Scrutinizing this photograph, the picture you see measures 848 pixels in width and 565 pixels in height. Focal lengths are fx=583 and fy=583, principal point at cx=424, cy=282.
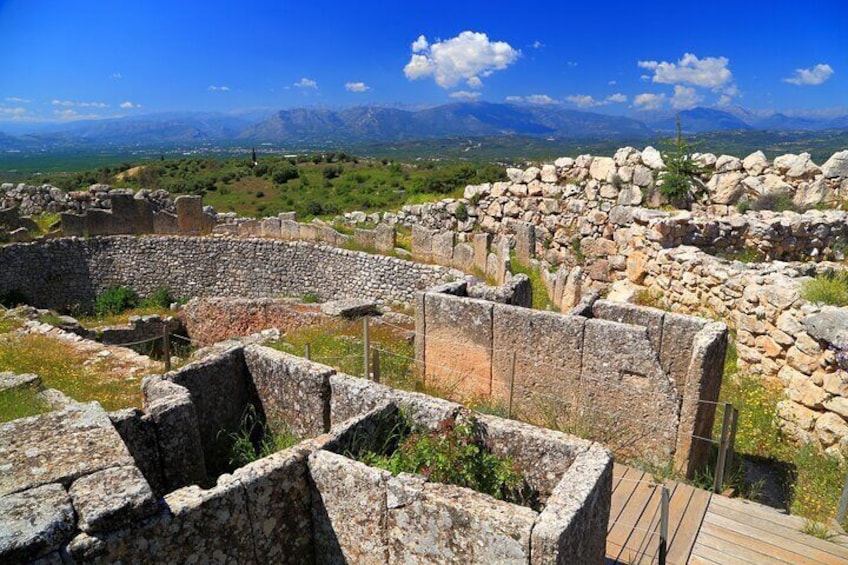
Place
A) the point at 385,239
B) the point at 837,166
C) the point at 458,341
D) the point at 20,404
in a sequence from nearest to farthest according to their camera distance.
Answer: the point at 20,404, the point at 458,341, the point at 837,166, the point at 385,239

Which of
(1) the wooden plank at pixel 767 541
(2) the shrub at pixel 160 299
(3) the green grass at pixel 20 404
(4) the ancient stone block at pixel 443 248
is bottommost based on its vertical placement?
(2) the shrub at pixel 160 299

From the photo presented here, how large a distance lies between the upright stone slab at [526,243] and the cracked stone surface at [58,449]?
14.6 m

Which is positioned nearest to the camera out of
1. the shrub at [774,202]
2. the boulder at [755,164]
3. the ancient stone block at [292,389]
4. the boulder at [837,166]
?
the ancient stone block at [292,389]

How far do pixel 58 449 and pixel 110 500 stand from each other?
2.25 feet

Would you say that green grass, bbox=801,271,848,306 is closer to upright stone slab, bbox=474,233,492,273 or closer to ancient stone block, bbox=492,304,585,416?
ancient stone block, bbox=492,304,585,416

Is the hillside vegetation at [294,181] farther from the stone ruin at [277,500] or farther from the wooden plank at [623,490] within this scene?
the stone ruin at [277,500]

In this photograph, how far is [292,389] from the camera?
16.9ft

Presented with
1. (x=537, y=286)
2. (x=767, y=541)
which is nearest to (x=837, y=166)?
(x=537, y=286)

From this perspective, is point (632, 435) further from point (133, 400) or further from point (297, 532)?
point (133, 400)

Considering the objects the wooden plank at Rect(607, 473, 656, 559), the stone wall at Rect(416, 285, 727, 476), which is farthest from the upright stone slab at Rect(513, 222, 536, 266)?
the wooden plank at Rect(607, 473, 656, 559)

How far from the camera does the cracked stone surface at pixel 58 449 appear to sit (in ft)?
10.2

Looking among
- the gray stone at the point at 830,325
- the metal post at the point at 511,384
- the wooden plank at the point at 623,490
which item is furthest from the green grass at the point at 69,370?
the gray stone at the point at 830,325

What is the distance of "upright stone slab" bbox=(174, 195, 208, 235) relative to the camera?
2198 centimetres

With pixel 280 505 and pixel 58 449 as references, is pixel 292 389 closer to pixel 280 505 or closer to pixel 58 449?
pixel 280 505
